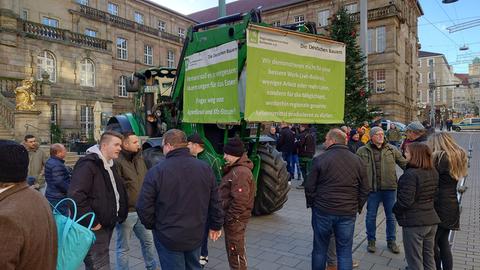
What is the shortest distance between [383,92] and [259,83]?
36374 millimetres

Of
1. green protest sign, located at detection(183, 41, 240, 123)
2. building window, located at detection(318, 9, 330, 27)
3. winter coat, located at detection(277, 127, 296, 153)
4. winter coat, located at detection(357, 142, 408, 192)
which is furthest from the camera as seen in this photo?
building window, located at detection(318, 9, 330, 27)

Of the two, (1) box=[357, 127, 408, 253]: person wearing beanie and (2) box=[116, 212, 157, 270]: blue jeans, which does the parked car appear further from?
(2) box=[116, 212, 157, 270]: blue jeans

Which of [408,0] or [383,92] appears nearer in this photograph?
[383,92]

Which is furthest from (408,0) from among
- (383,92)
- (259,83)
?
(259,83)

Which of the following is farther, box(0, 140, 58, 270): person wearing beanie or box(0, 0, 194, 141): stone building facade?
box(0, 0, 194, 141): stone building facade

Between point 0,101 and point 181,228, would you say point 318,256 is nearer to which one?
point 181,228

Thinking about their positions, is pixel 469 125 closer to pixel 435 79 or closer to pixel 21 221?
pixel 435 79

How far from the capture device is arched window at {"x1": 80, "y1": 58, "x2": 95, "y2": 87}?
96.3 feet

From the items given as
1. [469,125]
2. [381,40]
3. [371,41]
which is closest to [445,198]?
[381,40]

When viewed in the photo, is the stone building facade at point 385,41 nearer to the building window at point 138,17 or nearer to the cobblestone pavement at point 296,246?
the building window at point 138,17

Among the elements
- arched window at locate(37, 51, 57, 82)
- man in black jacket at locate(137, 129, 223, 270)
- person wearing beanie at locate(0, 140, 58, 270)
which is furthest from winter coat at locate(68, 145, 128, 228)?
arched window at locate(37, 51, 57, 82)

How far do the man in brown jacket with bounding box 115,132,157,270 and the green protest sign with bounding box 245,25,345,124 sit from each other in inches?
56.0

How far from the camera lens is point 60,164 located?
4.88 metres

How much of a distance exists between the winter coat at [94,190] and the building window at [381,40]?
38398 millimetres
